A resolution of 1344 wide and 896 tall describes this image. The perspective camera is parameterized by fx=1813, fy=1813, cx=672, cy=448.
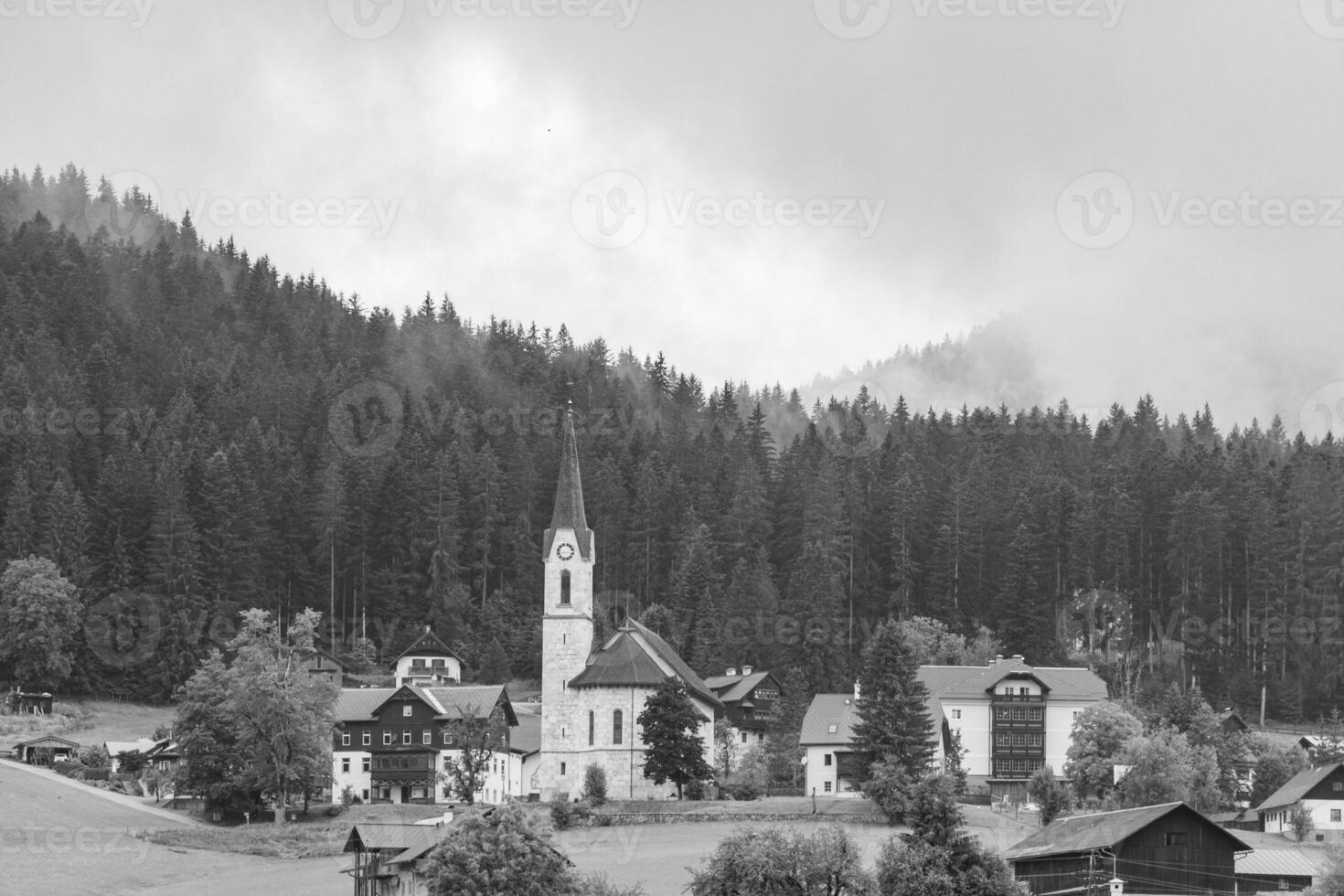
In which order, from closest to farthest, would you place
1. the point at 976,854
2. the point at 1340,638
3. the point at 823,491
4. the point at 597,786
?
the point at 976,854
the point at 597,786
the point at 1340,638
the point at 823,491

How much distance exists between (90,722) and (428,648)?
22.0 meters

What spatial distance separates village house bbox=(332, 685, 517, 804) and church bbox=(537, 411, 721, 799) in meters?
4.15

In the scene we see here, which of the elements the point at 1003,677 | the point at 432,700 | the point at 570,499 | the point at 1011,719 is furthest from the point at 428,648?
the point at 1011,719

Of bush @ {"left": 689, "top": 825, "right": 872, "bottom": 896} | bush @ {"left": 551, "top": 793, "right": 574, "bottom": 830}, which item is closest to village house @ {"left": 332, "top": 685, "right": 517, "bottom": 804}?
bush @ {"left": 551, "top": 793, "right": 574, "bottom": 830}

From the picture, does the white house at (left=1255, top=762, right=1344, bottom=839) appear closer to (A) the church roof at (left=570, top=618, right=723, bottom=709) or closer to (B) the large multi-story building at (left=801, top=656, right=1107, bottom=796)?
(B) the large multi-story building at (left=801, top=656, right=1107, bottom=796)

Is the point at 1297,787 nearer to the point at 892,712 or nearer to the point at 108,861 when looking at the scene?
the point at 892,712

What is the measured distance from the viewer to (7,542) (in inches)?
Answer: 4813

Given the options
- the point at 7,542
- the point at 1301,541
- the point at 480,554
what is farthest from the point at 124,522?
the point at 1301,541

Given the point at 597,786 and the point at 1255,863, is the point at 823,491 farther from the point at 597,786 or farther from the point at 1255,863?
the point at 1255,863

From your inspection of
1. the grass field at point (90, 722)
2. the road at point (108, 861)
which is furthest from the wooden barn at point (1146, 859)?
the grass field at point (90, 722)

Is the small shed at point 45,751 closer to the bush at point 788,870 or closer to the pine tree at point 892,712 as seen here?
the pine tree at point 892,712

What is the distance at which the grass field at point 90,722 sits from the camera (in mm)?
104875

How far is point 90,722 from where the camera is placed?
110 m

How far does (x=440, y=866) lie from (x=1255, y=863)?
33.4m
